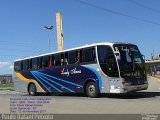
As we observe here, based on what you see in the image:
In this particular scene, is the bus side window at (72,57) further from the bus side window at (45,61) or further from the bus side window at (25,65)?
the bus side window at (25,65)

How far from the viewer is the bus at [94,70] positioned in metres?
21.3

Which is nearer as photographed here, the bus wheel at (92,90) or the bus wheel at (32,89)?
the bus wheel at (92,90)

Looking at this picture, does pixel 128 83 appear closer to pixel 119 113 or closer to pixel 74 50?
pixel 74 50

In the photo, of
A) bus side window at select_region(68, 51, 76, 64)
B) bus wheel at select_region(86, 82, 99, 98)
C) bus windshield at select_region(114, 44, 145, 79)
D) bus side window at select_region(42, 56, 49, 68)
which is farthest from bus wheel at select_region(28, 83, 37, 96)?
bus windshield at select_region(114, 44, 145, 79)

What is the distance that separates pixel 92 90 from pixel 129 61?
9.49 feet

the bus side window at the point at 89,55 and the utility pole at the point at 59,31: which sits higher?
the utility pole at the point at 59,31

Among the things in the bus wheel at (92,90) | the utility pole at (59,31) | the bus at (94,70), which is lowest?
the bus wheel at (92,90)

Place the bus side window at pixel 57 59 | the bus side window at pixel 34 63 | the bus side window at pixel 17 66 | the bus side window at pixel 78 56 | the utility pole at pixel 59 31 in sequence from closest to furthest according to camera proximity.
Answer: the bus side window at pixel 78 56, the bus side window at pixel 57 59, the bus side window at pixel 34 63, the bus side window at pixel 17 66, the utility pole at pixel 59 31

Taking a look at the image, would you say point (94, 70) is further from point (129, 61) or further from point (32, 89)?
point (32, 89)

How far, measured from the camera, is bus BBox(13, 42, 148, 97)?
838 inches

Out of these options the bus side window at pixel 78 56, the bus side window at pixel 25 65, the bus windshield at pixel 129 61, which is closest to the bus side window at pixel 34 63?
the bus side window at pixel 25 65

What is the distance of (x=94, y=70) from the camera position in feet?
74.0

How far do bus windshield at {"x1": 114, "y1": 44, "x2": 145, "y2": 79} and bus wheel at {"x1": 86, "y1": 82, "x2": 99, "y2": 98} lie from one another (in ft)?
7.40

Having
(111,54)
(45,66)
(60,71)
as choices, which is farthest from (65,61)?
(111,54)
